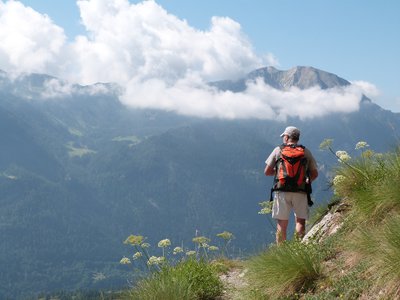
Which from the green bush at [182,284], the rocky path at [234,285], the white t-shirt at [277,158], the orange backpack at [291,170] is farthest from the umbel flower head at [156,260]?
the white t-shirt at [277,158]

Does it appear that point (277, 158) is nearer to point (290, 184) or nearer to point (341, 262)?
point (290, 184)

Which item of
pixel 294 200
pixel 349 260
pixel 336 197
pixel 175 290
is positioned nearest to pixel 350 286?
pixel 349 260

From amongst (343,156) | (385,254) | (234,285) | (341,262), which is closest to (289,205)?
(343,156)

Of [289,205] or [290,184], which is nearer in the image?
[290,184]

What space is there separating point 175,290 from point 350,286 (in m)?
2.74

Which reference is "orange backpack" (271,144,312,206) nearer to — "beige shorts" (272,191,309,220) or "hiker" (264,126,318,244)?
"hiker" (264,126,318,244)

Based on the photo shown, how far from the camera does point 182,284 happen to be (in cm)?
802

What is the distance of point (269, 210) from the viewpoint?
993cm

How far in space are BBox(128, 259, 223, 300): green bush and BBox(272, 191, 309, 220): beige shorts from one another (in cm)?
169

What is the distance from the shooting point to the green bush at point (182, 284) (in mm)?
7676

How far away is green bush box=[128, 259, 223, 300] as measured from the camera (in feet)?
25.2

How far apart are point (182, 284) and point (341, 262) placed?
2.52m

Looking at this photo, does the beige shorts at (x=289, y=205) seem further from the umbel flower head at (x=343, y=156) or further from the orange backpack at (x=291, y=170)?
the umbel flower head at (x=343, y=156)

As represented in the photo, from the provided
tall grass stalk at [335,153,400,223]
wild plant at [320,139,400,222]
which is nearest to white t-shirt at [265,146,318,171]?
wild plant at [320,139,400,222]
